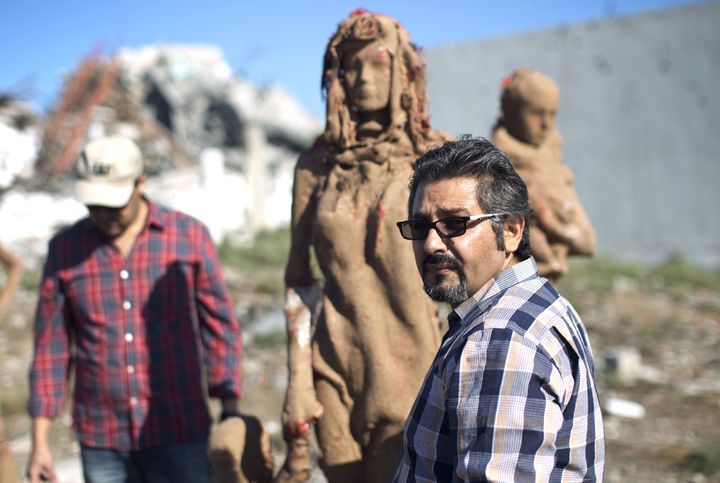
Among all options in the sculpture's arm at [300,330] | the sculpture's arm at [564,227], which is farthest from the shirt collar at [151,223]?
the sculpture's arm at [564,227]

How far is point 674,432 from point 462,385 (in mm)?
5156

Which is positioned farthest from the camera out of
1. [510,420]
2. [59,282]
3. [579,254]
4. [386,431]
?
[579,254]

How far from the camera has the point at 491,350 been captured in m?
1.52

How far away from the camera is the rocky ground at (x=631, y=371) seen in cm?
536

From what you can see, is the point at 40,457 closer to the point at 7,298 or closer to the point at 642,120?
the point at 7,298

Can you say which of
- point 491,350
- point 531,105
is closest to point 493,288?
point 491,350

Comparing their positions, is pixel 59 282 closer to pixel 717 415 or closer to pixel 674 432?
pixel 674 432

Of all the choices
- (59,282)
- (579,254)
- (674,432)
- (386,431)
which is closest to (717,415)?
(674,432)

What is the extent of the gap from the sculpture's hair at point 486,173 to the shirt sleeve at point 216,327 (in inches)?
68.2

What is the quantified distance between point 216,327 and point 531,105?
6.83 feet

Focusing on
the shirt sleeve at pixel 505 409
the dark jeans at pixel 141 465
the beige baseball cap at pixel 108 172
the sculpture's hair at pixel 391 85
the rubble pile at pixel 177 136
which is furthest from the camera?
the rubble pile at pixel 177 136

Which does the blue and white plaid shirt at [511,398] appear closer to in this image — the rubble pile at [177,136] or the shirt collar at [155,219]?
the shirt collar at [155,219]

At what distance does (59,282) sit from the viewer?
3240 millimetres

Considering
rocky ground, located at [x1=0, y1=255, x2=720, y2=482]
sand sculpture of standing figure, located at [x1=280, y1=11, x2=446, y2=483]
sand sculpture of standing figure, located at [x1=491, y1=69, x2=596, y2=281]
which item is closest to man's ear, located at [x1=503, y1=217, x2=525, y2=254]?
sand sculpture of standing figure, located at [x1=280, y1=11, x2=446, y2=483]
